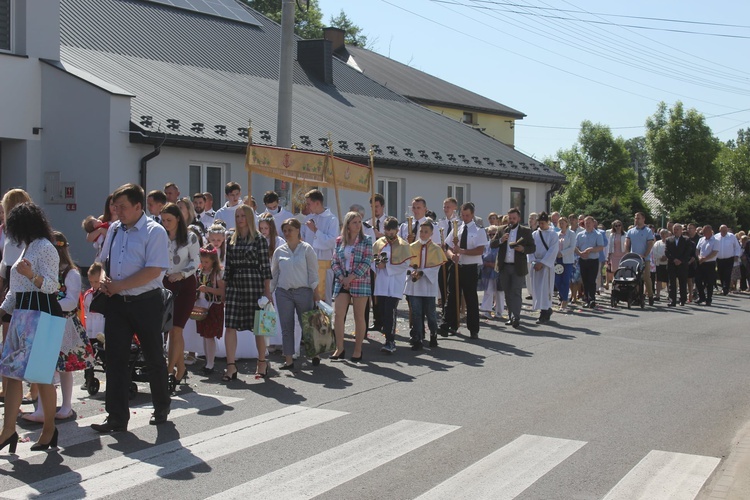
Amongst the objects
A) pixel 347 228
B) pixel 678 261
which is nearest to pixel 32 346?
pixel 347 228

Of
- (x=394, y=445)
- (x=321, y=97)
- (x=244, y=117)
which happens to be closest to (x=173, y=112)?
(x=244, y=117)

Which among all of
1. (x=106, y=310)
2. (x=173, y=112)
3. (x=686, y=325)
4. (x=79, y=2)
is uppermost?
(x=79, y=2)

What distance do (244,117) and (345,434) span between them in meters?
15.8

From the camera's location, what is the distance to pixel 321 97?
98.7 ft

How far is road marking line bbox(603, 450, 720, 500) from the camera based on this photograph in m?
6.73

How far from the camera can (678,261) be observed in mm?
23734

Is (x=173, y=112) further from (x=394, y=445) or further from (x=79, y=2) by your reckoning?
(x=394, y=445)

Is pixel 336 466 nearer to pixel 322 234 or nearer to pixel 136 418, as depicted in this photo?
pixel 136 418

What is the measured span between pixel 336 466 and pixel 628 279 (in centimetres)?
1560

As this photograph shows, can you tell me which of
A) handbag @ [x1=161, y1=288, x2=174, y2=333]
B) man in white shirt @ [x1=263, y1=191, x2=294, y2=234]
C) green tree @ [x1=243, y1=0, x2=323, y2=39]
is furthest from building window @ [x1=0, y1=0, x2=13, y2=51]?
green tree @ [x1=243, y1=0, x2=323, y2=39]

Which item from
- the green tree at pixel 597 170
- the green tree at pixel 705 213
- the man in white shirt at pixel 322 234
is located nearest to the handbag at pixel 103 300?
the man in white shirt at pixel 322 234

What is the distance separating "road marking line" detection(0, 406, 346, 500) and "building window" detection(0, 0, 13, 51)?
1260 centimetres

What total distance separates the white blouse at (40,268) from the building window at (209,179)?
44.4 ft

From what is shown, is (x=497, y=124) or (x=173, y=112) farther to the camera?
(x=497, y=124)
